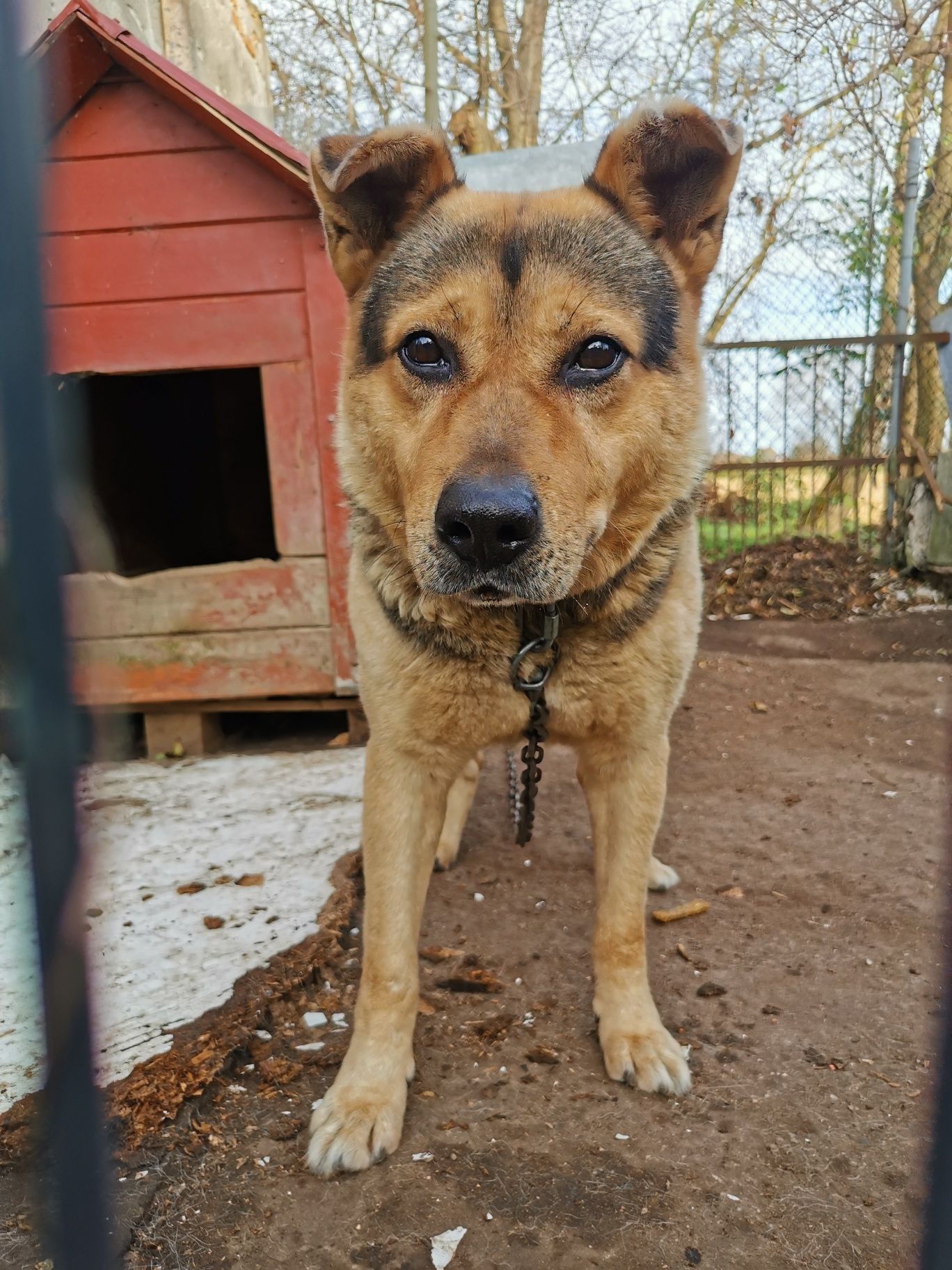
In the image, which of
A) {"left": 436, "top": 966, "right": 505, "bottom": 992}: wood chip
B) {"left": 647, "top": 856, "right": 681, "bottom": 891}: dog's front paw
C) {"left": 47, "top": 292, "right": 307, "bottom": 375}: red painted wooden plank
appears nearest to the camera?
{"left": 436, "top": 966, "right": 505, "bottom": 992}: wood chip

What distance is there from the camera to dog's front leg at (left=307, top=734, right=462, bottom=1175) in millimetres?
2021

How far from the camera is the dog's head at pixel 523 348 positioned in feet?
5.80

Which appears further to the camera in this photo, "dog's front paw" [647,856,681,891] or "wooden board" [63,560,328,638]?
"wooden board" [63,560,328,638]

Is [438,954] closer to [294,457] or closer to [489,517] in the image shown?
[489,517]

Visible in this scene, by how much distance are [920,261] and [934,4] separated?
1.81 m

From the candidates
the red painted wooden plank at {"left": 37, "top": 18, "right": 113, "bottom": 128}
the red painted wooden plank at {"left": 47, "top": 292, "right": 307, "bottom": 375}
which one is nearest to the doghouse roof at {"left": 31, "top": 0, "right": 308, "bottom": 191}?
the red painted wooden plank at {"left": 37, "top": 18, "right": 113, "bottom": 128}

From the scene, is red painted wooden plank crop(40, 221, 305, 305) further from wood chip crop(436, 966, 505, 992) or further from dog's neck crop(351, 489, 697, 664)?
wood chip crop(436, 966, 505, 992)

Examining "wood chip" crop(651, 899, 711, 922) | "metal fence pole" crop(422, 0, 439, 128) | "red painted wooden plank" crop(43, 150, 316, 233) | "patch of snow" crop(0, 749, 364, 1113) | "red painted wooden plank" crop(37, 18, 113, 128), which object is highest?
"metal fence pole" crop(422, 0, 439, 128)

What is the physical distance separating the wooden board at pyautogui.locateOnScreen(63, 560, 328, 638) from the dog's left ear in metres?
2.52

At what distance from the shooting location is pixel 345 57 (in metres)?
10.5

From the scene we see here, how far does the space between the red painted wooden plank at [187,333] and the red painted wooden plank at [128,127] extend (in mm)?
683

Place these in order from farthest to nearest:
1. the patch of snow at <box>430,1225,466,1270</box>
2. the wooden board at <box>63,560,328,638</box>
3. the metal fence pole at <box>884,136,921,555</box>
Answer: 1. the metal fence pole at <box>884,136,921,555</box>
2. the wooden board at <box>63,560,328,638</box>
3. the patch of snow at <box>430,1225,466,1270</box>

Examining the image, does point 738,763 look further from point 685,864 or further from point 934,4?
point 934,4

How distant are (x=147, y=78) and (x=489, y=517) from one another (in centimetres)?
354
